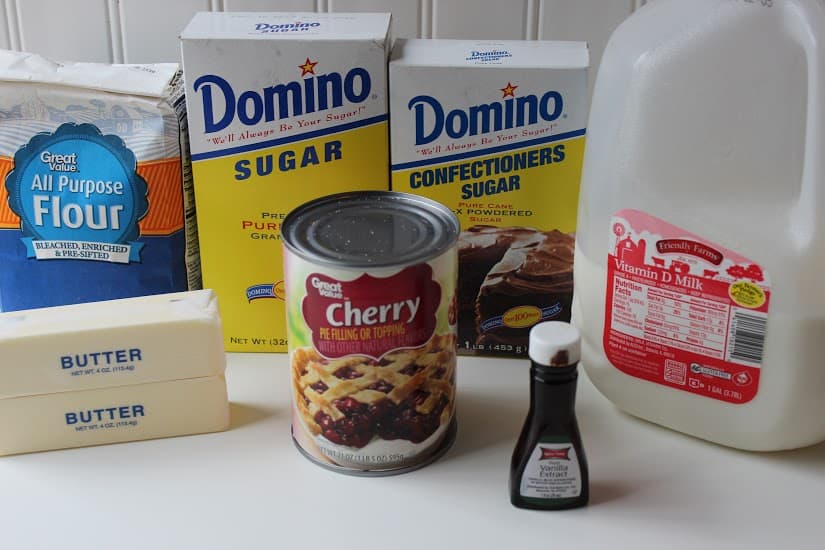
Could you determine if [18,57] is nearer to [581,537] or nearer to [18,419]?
[18,419]

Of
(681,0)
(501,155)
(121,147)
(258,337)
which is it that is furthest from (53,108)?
(681,0)

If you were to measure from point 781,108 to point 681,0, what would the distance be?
0.45 feet

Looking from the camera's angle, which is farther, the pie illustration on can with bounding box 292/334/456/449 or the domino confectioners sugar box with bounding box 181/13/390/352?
the domino confectioners sugar box with bounding box 181/13/390/352

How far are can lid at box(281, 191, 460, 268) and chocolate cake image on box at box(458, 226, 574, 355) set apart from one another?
0.12m

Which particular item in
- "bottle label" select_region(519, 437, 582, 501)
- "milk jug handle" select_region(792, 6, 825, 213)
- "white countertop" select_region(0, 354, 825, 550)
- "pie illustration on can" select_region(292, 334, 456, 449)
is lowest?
"white countertop" select_region(0, 354, 825, 550)

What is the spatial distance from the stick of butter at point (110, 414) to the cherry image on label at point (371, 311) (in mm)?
131

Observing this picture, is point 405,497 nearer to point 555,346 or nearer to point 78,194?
point 555,346

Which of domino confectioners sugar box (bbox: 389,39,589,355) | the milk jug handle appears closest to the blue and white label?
domino confectioners sugar box (bbox: 389,39,589,355)

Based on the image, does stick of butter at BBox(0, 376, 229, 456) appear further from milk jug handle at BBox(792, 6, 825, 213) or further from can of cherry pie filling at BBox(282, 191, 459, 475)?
milk jug handle at BBox(792, 6, 825, 213)

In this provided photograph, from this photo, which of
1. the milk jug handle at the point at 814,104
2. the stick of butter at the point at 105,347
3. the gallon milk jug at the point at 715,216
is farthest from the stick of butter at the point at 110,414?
the milk jug handle at the point at 814,104

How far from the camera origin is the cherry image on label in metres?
0.84

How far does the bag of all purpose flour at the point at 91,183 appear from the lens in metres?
1.06

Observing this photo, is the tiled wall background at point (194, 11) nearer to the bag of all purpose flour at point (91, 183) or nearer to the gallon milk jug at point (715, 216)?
the bag of all purpose flour at point (91, 183)

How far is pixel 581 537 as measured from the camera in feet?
2.77
